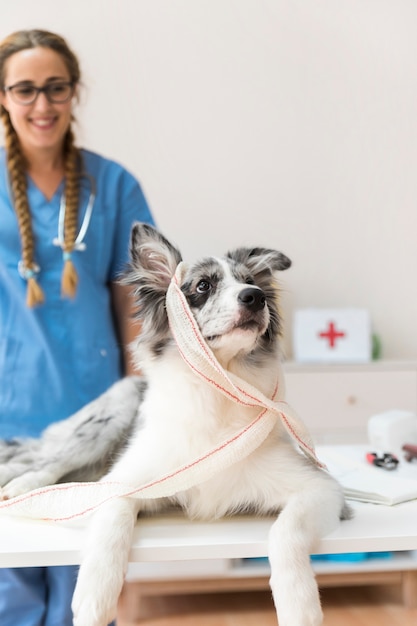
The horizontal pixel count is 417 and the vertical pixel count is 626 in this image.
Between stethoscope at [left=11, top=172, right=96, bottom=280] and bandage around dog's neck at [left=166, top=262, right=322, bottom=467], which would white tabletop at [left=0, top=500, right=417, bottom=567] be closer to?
bandage around dog's neck at [left=166, top=262, right=322, bottom=467]

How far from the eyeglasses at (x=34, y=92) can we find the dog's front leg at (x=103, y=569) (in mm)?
1400

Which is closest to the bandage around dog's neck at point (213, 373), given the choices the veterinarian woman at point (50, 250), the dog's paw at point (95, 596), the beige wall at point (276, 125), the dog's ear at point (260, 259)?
the dog's ear at point (260, 259)

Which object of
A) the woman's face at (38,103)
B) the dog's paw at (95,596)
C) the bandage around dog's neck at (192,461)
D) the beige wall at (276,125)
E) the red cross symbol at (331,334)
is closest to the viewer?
the dog's paw at (95,596)

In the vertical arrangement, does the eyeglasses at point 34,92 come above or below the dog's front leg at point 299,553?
above

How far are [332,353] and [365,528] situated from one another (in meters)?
2.59

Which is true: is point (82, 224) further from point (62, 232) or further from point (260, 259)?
point (260, 259)

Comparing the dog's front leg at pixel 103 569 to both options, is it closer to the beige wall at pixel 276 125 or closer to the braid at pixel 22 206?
the braid at pixel 22 206

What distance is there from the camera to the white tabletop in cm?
114

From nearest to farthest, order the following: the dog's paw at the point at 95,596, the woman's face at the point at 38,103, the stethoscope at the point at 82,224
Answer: the dog's paw at the point at 95,596 → the woman's face at the point at 38,103 → the stethoscope at the point at 82,224

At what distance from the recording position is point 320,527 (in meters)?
1.19

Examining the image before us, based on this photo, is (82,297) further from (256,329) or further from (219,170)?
(219,170)

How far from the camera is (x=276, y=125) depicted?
4020 mm

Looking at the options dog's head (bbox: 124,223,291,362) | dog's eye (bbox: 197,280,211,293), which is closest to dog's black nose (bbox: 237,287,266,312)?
dog's head (bbox: 124,223,291,362)

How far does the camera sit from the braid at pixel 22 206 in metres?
2.20
